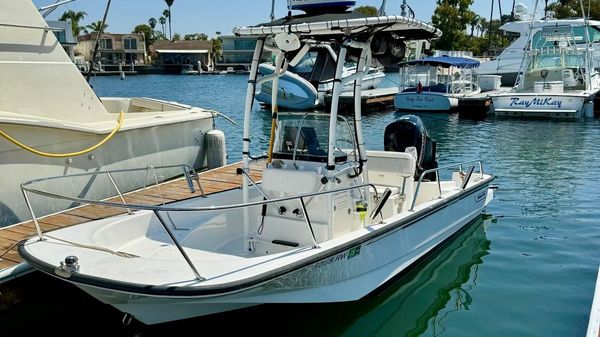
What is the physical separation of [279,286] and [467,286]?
3.07 metres

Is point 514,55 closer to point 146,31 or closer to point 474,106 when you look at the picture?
point 474,106

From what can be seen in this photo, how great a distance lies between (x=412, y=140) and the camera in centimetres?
810

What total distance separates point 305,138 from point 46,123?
4.39 metres

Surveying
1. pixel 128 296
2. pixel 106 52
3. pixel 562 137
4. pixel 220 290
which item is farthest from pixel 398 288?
pixel 106 52

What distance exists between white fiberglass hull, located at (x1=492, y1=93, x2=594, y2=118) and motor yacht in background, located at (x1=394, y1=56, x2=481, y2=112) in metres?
3.26

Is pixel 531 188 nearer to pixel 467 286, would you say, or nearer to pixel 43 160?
pixel 467 286

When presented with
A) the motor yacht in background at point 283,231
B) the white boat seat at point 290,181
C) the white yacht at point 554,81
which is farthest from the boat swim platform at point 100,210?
the white yacht at point 554,81

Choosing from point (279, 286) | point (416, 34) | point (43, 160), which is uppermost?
point (416, 34)

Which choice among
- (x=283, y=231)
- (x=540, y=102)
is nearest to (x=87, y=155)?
(x=283, y=231)

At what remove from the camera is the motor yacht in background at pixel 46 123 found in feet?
26.3

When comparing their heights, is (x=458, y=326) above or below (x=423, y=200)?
below

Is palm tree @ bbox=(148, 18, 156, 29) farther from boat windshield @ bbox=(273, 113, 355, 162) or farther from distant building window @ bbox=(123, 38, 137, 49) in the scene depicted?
boat windshield @ bbox=(273, 113, 355, 162)

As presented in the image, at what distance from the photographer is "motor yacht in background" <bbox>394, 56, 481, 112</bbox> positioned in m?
27.4

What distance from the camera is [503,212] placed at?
32.9 ft
